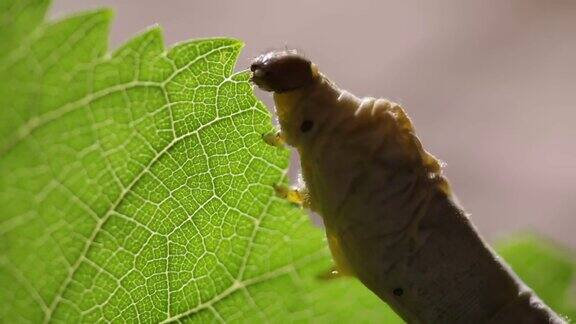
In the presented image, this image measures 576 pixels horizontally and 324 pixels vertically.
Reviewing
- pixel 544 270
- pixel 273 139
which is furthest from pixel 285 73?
pixel 544 270

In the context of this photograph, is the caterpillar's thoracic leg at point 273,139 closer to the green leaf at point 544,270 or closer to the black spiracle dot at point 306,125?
the black spiracle dot at point 306,125

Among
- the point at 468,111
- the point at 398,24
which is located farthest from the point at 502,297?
the point at 398,24

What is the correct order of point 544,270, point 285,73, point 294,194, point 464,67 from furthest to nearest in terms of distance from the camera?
point 464,67
point 544,270
point 294,194
point 285,73

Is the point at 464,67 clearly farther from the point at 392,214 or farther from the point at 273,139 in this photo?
the point at 392,214

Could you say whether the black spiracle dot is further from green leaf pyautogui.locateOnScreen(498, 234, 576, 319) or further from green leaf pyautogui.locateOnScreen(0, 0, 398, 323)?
green leaf pyautogui.locateOnScreen(498, 234, 576, 319)

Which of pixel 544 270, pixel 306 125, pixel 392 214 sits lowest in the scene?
pixel 392 214

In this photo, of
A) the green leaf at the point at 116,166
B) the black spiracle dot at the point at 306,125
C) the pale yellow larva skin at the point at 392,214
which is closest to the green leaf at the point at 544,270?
the pale yellow larva skin at the point at 392,214

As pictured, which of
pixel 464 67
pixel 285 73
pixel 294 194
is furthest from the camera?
pixel 464 67

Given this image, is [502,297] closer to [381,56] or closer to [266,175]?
[266,175]
